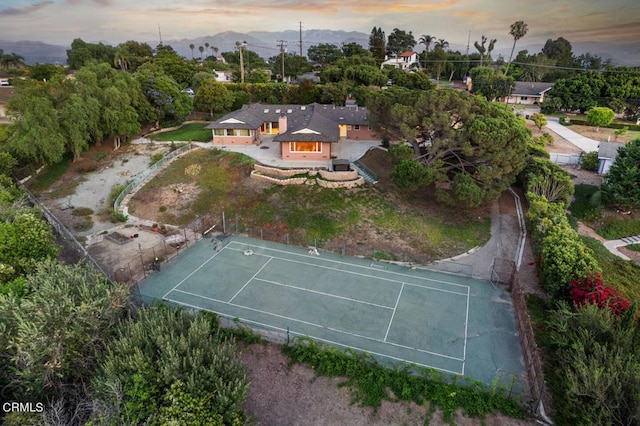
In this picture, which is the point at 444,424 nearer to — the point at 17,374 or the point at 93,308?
the point at 93,308

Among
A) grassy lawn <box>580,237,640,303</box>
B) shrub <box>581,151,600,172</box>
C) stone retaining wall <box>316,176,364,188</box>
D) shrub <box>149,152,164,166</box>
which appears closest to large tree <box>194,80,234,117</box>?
shrub <box>149,152,164,166</box>

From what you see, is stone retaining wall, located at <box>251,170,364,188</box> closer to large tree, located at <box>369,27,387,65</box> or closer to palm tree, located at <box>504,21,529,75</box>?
palm tree, located at <box>504,21,529,75</box>

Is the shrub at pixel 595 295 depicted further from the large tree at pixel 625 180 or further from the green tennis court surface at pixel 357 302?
the large tree at pixel 625 180

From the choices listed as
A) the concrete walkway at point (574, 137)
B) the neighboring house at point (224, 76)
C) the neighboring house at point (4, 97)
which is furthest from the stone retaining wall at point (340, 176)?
the neighboring house at point (224, 76)

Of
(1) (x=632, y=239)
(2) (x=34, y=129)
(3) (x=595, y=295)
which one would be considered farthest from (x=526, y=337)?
(2) (x=34, y=129)

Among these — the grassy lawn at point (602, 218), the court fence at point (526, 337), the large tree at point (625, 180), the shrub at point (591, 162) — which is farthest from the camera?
the shrub at point (591, 162)

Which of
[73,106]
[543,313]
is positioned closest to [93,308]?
[543,313]

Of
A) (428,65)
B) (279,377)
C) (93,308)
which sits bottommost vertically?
(279,377)
